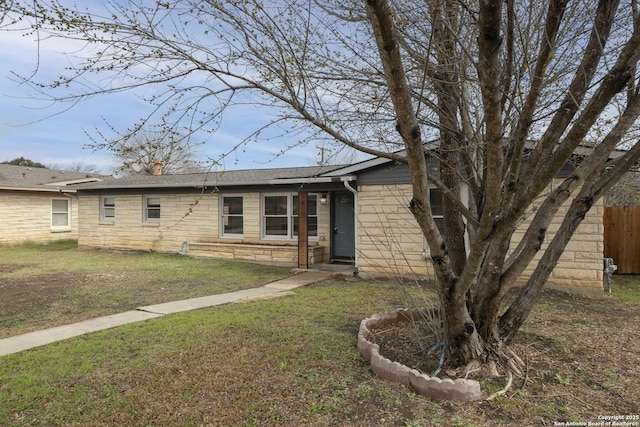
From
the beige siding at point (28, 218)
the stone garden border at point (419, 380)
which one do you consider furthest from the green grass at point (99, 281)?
the stone garden border at point (419, 380)

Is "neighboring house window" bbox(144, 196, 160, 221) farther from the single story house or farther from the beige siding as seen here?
the beige siding

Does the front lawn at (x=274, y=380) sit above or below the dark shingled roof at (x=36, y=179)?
below

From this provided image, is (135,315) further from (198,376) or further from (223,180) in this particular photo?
(223,180)

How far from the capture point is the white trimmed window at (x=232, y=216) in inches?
545

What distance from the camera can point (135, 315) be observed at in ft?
20.1

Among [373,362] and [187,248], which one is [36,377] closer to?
[373,362]

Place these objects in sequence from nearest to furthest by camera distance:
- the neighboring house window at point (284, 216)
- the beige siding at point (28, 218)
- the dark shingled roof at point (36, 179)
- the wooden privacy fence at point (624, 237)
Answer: the wooden privacy fence at point (624, 237)
the neighboring house window at point (284, 216)
the beige siding at point (28, 218)
the dark shingled roof at point (36, 179)

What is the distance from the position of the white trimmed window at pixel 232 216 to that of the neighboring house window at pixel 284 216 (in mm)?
1015

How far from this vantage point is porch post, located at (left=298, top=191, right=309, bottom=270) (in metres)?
11.2

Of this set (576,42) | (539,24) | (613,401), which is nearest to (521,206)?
(613,401)

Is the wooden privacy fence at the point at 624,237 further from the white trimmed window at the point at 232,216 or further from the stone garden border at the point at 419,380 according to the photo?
the white trimmed window at the point at 232,216

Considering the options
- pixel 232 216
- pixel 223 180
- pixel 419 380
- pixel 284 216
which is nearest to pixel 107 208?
pixel 223 180

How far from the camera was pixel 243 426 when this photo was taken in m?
2.90

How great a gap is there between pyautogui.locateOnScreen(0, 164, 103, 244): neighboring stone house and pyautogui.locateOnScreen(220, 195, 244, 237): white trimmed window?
8.15 m
